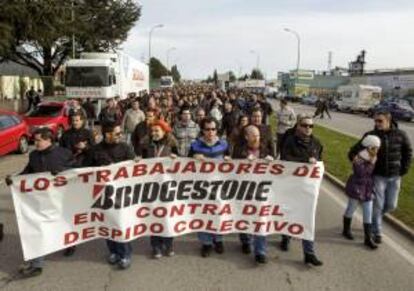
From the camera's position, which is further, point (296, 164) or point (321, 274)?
point (296, 164)

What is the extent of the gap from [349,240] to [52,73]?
54.3 meters

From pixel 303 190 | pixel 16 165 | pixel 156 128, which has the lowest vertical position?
pixel 16 165

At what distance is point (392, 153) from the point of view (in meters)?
7.13

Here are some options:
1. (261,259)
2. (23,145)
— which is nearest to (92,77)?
(23,145)

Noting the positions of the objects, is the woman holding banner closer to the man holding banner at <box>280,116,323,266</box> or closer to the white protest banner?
the white protest banner

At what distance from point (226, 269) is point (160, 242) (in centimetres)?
94

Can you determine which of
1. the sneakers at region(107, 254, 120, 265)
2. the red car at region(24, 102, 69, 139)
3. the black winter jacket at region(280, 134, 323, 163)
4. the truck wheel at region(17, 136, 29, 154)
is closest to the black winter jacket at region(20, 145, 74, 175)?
the sneakers at region(107, 254, 120, 265)

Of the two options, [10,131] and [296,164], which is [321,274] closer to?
[296,164]

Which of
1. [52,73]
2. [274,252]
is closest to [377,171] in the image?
[274,252]

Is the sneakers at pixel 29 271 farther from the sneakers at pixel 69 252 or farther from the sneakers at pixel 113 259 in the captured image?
the sneakers at pixel 113 259

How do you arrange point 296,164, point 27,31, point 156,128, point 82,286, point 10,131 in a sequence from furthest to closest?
point 27,31, point 10,131, point 156,128, point 296,164, point 82,286

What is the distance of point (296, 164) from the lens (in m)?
6.51

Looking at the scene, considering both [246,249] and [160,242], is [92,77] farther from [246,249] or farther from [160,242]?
[246,249]

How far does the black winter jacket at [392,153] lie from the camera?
7.13m
